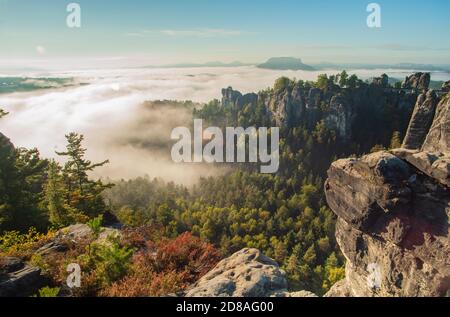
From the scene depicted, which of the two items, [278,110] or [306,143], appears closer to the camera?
[306,143]

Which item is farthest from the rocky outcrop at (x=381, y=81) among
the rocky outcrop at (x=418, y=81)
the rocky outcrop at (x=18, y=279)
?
the rocky outcrop at (x=18, y=279)

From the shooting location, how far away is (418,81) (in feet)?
461

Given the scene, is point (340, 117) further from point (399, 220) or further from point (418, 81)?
point (399, 220)

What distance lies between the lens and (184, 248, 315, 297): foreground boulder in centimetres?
1086

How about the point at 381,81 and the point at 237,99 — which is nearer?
the point at 381,81

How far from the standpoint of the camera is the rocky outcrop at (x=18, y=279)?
1140 cm

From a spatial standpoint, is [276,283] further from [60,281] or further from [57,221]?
[57,221]

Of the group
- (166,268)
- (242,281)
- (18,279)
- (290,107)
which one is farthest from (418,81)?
(18,279)

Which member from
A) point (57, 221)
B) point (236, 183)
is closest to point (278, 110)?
point (236, 183)

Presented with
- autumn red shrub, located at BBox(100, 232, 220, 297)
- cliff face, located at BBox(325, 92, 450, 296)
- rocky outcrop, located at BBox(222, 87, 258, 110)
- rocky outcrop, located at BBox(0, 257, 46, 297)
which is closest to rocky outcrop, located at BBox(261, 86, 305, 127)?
rocky outcrop, located at BBox(222, 87, 258, 110)

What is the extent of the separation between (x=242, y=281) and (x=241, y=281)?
0.04 metres
